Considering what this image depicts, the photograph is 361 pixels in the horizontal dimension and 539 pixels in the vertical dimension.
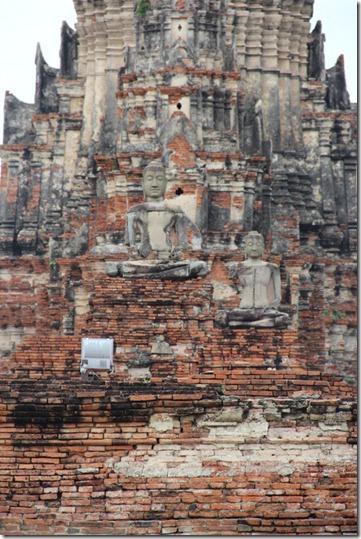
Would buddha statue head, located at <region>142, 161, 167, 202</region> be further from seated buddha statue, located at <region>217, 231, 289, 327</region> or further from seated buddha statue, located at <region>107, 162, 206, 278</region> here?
seated buddha statue, located at <region>217, 231, 289, 327</region>

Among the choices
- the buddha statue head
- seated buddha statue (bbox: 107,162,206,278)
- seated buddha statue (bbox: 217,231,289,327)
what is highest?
the buddha statue head

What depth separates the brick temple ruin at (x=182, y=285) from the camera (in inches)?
489

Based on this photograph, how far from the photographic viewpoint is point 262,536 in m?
11.9

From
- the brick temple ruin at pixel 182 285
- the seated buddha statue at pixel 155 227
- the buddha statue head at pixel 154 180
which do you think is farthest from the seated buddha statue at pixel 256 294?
the buddha statue head at pixel 154 180

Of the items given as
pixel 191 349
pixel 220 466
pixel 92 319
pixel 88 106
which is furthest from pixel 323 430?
pixel 88 106

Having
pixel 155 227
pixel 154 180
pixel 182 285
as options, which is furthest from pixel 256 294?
pixel 154 180

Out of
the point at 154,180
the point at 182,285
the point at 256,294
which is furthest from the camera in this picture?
the point at 154,180

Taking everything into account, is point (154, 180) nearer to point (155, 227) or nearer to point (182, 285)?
point (155, 227)

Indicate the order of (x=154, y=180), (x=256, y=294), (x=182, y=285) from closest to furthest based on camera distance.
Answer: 1. (x=182, y=285)
2. (x=256, y=294)
3. (x=154, y=180)

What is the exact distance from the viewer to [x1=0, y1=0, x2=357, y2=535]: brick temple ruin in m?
12.4

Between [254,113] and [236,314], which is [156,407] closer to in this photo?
[236,314]

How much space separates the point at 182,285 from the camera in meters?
19.8

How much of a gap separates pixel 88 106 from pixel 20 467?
20580mm

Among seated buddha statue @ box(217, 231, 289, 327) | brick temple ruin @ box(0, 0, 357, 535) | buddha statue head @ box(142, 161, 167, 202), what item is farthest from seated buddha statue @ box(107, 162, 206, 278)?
seated buddha statue @ box(217, 231, 289, 327)
